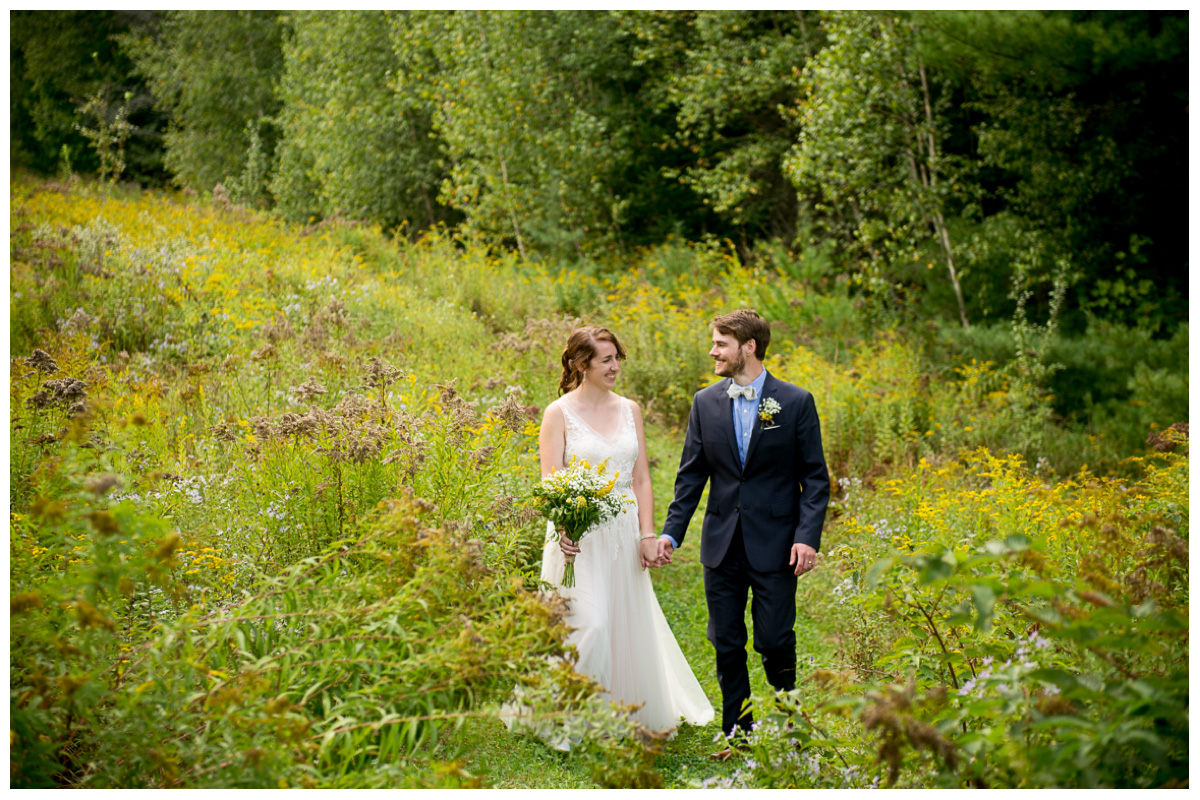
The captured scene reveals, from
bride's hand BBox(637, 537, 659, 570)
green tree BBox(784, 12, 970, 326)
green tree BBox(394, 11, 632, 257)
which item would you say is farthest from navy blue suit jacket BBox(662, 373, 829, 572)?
green tree BBox(394, 11, 632, 257)

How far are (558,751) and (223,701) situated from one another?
1.84m

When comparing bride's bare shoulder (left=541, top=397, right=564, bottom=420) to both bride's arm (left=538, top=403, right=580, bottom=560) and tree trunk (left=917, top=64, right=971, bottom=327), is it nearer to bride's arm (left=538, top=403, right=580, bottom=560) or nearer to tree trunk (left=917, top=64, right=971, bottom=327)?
bride's arm (left=538, top=403, right=580, bottom=560)

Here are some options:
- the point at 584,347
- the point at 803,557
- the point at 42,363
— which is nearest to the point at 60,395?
the point at 42,363

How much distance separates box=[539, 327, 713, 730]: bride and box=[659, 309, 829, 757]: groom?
9.8 inches

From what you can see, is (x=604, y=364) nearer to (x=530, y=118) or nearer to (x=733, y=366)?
(x=733, y=366)

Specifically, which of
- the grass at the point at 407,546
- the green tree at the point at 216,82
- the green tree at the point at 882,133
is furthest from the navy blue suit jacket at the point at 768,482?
the green tree at the point at 216,82

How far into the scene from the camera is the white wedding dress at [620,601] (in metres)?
4.03

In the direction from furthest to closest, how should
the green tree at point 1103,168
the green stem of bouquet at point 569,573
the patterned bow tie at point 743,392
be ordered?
the green tree at point 1103,168
the patterned bow tie at point 743,392
the green stem of bouquet at point 569,573

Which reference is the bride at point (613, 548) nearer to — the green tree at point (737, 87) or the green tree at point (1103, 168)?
the green tree at point (1103, 168)

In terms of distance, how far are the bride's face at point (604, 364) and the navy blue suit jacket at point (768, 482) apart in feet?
1.58

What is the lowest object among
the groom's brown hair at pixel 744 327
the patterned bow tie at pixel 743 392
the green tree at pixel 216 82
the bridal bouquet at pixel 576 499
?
the bridal bouquet at pixel 576 499

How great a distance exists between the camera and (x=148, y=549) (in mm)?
3502

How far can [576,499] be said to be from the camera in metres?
3.68

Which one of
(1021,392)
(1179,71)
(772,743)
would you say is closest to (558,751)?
(772,743)
